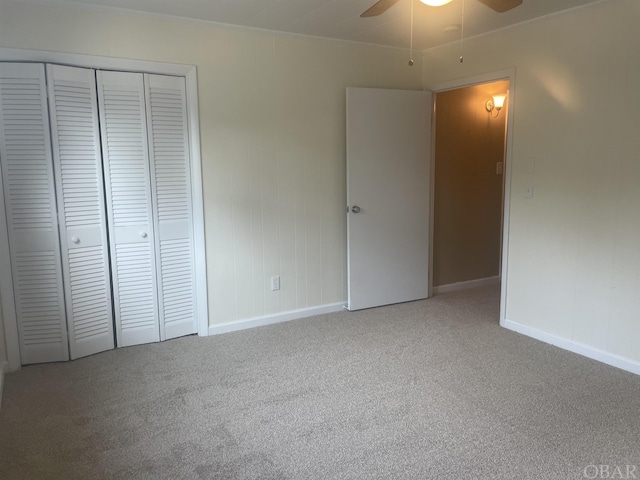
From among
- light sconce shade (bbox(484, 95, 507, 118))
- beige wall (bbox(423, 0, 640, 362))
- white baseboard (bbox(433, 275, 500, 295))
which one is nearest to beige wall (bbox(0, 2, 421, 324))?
light sconce shade (bbox(484, 95, 507, 118))

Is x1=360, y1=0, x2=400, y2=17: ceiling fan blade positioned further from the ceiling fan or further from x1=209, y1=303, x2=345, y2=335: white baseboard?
x1=209, y1=303, x2=345, y2=335: white baseboard

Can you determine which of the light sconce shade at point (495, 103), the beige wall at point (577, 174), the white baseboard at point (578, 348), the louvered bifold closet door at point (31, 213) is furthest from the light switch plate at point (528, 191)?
the louvered bifold closet door at point (31, 213)

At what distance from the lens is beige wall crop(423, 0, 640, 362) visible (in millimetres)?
2955

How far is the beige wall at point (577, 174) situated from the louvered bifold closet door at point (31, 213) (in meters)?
3.25

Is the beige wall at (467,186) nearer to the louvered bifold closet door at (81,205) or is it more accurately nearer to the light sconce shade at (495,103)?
the light sconce shade at (495,103)

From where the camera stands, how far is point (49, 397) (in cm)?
274

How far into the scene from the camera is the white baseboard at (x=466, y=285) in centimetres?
488

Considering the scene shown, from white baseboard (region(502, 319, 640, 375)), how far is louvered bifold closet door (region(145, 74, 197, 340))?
251 cm

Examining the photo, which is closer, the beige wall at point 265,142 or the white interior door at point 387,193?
the beige wall at point 265,142

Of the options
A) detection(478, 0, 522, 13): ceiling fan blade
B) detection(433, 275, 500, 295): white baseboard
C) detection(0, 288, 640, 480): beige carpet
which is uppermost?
detection(478, 0, 522, 13): ceiling fan blade

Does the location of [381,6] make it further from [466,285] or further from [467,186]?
[466,285]

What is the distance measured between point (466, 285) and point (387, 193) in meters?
1.51

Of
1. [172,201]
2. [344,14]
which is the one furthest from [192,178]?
[344,14]

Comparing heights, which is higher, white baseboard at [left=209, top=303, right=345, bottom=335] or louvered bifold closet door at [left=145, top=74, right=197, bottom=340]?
louvered bifold closet door at [left=145, top=74, right=197, bottom=340]
